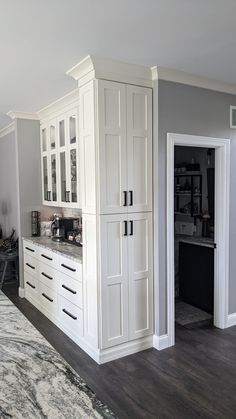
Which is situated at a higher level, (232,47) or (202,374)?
(232,47)

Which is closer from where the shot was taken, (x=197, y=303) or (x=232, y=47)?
(x=232, y=47)

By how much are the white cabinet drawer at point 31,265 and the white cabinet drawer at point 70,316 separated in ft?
2.55

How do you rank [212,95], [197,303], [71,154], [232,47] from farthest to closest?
[197,303] < [71,154] < [212,95] < [232,47]

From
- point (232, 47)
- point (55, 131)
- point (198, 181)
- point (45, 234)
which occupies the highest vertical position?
point (232, 47)

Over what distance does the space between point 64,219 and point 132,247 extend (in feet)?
5.43

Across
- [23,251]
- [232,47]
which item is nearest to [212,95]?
[232,47]

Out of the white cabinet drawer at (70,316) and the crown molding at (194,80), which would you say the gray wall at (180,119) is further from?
the white cabinet drawer at (70,316)

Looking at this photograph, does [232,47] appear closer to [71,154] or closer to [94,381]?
[71,154]

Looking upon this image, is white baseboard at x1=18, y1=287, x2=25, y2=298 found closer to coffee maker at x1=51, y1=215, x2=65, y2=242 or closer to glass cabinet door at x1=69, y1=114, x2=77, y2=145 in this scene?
coffee maker at x1=51, y1=215, x2=65, y2=242

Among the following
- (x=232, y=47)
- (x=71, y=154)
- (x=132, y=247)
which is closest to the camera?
(x=232, y=47)

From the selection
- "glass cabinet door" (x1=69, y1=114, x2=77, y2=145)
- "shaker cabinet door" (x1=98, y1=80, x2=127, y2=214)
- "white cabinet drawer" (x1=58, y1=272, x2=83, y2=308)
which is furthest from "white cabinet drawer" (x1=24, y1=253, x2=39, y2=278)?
"shaker cabinet door" (x1=98, y1=80, x2=127, y2=214)

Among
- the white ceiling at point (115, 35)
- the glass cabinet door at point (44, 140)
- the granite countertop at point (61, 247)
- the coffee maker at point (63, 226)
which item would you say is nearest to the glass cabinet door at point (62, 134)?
the glass cabinet door at point (44, 140)

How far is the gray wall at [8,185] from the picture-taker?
5.21m

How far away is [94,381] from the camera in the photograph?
2.65 m
